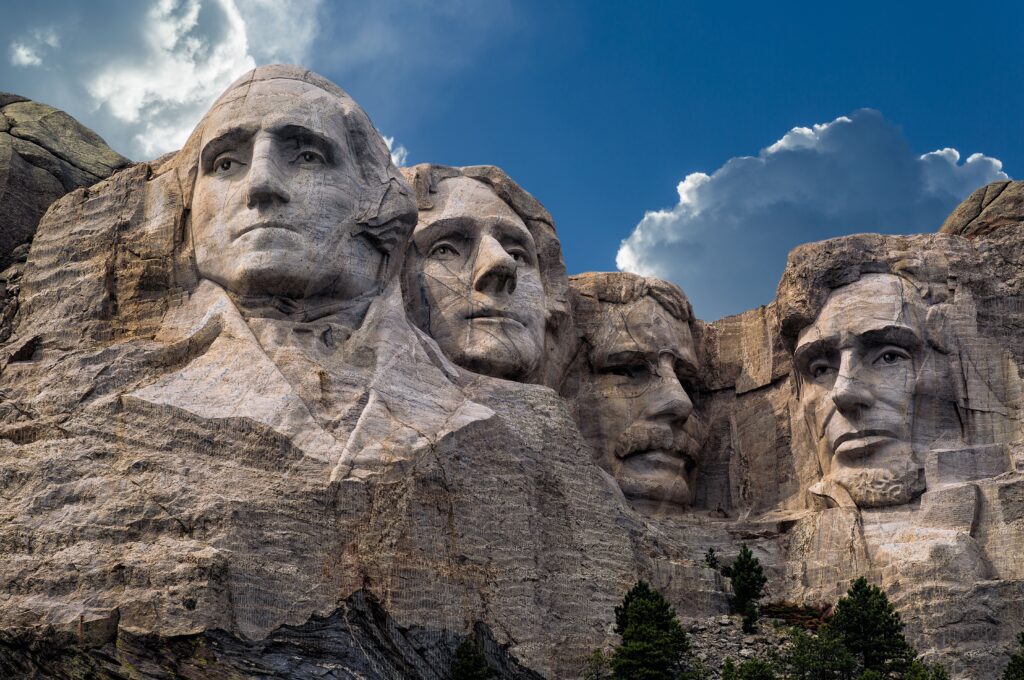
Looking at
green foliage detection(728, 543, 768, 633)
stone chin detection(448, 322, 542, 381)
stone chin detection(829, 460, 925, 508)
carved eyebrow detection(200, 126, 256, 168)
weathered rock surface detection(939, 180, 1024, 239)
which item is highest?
weathered rock surface detection(939, 180, 1024, 239)

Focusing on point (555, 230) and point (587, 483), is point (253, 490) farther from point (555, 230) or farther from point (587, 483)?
point (555, 230)

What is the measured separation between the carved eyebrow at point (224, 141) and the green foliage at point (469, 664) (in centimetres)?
580

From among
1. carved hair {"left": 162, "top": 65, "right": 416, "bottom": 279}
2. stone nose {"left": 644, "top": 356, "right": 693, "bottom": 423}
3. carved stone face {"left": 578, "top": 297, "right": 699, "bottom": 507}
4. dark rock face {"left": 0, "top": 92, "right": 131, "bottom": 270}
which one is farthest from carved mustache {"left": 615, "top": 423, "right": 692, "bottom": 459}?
dark rock face {"left": 0, "top": 92, "right": 131, "bottom": 270}

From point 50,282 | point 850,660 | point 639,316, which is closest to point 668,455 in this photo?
point 639,316

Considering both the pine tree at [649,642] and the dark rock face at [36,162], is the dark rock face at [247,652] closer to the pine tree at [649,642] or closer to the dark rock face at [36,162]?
the pine tree at [649,642]

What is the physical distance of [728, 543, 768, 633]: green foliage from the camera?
24047 millimetres

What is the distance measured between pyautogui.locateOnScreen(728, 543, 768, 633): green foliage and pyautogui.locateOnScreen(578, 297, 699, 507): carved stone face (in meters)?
2.03

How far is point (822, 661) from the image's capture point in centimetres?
2200

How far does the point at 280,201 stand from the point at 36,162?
15.2 ft

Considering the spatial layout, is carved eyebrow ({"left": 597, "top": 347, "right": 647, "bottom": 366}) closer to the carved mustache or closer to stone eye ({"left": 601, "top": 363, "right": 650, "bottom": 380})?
stone eye ({"left": 601, "top": 363, "right": 650, "bottom": 380})

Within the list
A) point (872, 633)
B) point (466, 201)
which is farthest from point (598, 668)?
point (466, 201)

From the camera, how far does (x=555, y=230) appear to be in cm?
2733

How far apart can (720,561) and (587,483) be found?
2.42 meters

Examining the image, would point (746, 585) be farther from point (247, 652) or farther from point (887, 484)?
point (247, 652)
